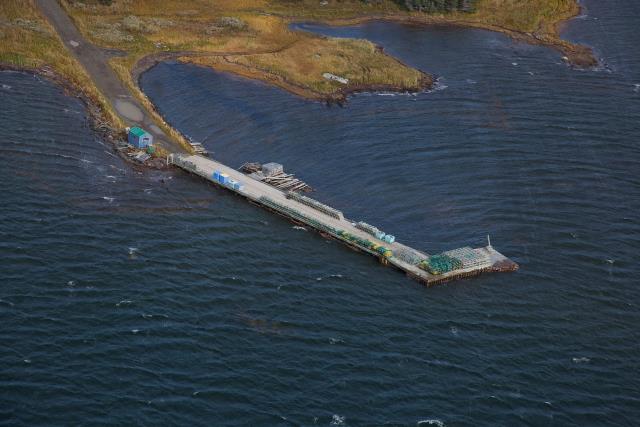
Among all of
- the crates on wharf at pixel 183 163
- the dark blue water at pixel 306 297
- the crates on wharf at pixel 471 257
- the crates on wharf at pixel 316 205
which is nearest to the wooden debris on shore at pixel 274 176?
the dark blue water at pixel 306 297

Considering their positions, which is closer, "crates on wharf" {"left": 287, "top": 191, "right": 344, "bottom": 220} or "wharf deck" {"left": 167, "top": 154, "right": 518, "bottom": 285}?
"wharf deck" {"left": 167, "top": 154, "right": 518, "bottom": 285}

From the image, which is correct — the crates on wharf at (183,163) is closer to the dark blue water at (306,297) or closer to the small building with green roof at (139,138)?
the dark blue water at (306,297)

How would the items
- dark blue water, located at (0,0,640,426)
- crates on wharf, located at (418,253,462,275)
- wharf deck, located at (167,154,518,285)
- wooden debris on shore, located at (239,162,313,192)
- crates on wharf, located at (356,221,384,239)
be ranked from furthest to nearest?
wooden debris on shore, located at (239,162,313,192) < crates on wharf, located at (356,221,384,239) < wharf deck, located at (167,154,518,285) < crates on wharf, located at (418,253,462,275) < dark blue water, located at (0,0,640,426)

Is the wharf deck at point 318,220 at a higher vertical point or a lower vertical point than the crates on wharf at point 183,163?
lower

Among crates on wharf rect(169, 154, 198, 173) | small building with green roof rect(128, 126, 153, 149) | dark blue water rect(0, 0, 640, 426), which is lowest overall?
dark blue water rect(0, 0, 640, 426)

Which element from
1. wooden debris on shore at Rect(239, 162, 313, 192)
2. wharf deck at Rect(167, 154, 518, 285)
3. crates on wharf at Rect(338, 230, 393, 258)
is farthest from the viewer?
wooden debris on shore at Rect(239, 162, 313, 192)

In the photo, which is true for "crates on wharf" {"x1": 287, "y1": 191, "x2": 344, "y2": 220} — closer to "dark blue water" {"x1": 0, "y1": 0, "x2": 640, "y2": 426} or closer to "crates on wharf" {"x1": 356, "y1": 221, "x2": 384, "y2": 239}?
"crates on wharf" {"x1": 356, "y1": 221, "x2": 384, "y2": 239}

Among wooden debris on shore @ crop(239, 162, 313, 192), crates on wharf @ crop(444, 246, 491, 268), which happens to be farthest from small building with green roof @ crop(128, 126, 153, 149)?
crates on wharf @ crop(444, 246, 491, 268)
